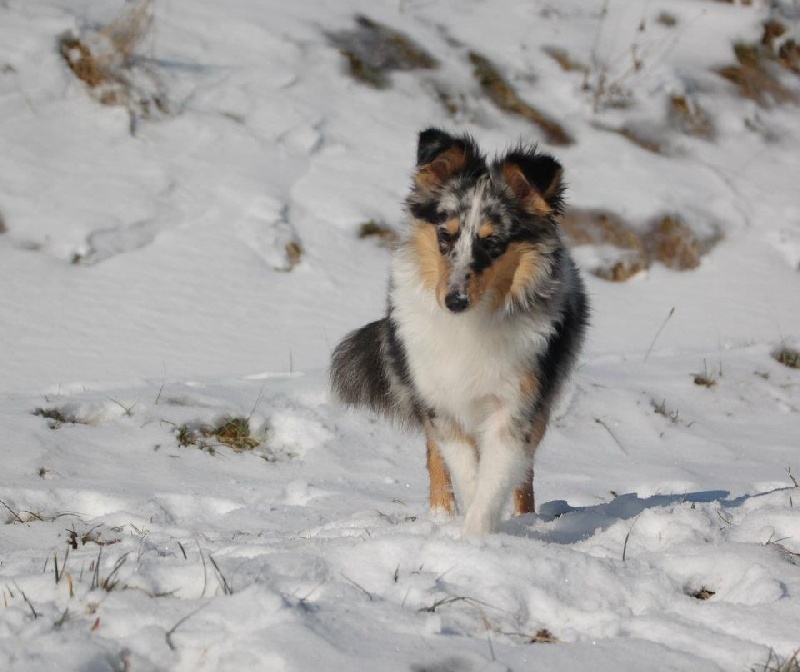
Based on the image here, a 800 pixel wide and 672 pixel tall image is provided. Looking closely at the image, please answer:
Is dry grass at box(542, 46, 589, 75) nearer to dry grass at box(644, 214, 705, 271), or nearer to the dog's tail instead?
dry grass at box(644, 214, 705, 271)

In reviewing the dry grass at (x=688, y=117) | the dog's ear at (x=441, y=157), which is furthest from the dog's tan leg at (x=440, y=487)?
the dry grass at (x=688, y=117)

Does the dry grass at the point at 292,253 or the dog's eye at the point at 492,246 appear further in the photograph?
the dry grass at the point at 292,253

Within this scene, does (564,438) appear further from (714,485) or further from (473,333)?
(473,333)

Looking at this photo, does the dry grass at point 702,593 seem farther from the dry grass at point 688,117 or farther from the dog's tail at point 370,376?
the dry grass at point 688,117

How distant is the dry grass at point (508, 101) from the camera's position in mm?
9680

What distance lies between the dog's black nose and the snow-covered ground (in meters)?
0.83

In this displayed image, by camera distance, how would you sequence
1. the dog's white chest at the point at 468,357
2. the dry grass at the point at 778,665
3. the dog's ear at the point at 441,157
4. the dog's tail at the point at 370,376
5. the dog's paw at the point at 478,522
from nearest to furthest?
the dry grass at the point at 778,665, the dog's paw at the point at 478,522, the dog's white chest at the point at 468,357, the dog's ear at the point at 441,157, the dog's tail at the point at 370,376

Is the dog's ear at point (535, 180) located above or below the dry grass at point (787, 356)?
above

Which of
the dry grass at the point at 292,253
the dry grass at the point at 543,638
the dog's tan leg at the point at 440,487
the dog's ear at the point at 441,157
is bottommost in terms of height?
the dry grass at the point at 292,253

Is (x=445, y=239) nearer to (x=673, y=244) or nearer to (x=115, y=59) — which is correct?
(x=115, y=59)

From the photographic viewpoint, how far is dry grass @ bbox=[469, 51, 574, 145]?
9680mm

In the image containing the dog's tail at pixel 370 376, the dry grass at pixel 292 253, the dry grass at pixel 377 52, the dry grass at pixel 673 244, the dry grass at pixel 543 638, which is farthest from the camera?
the dry grass at pixel 377 52

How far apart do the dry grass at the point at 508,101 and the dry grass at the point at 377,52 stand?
0.51 m

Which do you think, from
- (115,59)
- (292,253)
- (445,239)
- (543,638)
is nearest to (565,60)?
(292,253)
